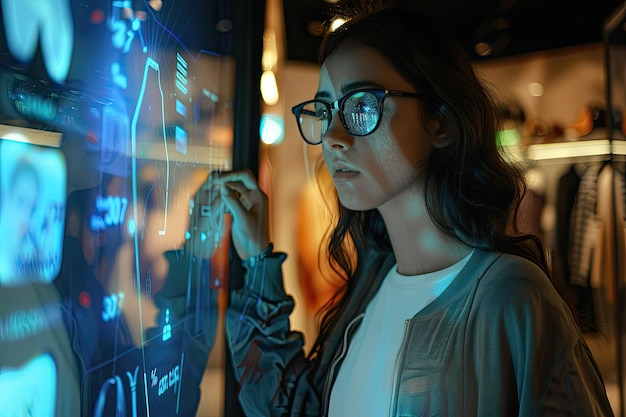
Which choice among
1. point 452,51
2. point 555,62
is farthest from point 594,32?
point 452,51

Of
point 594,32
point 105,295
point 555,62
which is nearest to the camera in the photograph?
point 105,295

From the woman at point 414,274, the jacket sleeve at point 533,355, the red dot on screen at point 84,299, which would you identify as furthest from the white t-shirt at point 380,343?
the red dot on screen at point 84,299

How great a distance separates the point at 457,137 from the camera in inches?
43.2

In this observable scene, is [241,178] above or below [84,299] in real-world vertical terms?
above

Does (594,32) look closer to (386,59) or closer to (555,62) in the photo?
(555,62)

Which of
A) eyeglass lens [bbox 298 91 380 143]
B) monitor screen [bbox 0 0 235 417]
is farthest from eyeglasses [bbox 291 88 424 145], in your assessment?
monitor screen [bbox 0 0 235 417]

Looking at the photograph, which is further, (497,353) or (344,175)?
(344,175)

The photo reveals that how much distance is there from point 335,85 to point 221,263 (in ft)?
1.47

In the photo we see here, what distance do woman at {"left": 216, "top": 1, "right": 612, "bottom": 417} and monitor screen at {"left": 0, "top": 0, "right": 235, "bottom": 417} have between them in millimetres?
223

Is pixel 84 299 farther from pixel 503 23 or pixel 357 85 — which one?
pixel 503 23

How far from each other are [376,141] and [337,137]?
72 mm

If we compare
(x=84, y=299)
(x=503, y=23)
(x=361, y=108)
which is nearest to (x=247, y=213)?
(x=361, y=108)

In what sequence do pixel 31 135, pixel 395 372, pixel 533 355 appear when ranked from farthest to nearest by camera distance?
1. pixel 395 372
2. pixel 533 355
3. pixel 31 135

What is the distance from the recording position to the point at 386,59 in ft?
3.62
